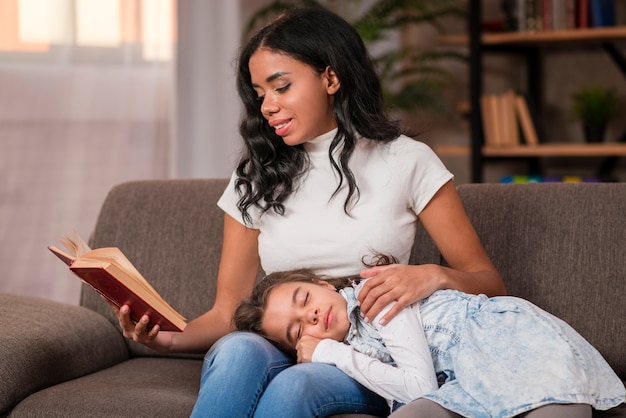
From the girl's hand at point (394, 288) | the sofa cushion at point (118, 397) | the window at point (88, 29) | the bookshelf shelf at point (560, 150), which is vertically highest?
the window at point (88, 29)

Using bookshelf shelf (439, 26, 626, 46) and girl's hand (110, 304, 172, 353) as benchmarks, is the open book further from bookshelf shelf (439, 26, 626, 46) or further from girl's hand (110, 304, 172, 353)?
bookshelf shelf (439, 26, 626, 46)

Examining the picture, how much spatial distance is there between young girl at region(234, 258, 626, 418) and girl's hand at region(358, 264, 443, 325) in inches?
0.7

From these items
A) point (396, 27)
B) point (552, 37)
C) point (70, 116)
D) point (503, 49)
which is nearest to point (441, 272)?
point (70, 116)

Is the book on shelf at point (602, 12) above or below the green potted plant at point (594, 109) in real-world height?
above

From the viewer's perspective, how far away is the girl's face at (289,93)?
1982 millimetres

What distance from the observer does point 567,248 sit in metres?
2.17

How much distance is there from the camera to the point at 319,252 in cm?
Result: 200

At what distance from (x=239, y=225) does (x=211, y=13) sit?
217 cm

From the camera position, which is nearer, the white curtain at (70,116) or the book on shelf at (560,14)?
the white curtain at (70,116)

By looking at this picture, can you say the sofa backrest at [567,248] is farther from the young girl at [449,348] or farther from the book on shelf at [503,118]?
the book on shelf at [503,118]

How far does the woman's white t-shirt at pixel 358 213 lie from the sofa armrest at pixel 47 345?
1.62 feet

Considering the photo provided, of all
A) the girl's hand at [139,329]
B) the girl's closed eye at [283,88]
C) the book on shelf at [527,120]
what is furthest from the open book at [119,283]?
Result: the book on shelf at [527,120]

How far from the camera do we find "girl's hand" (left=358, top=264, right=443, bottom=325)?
1.76 meters

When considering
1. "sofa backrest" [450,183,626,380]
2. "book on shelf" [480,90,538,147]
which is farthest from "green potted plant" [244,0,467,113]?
"sofa backrest" [450,183,626,380]
